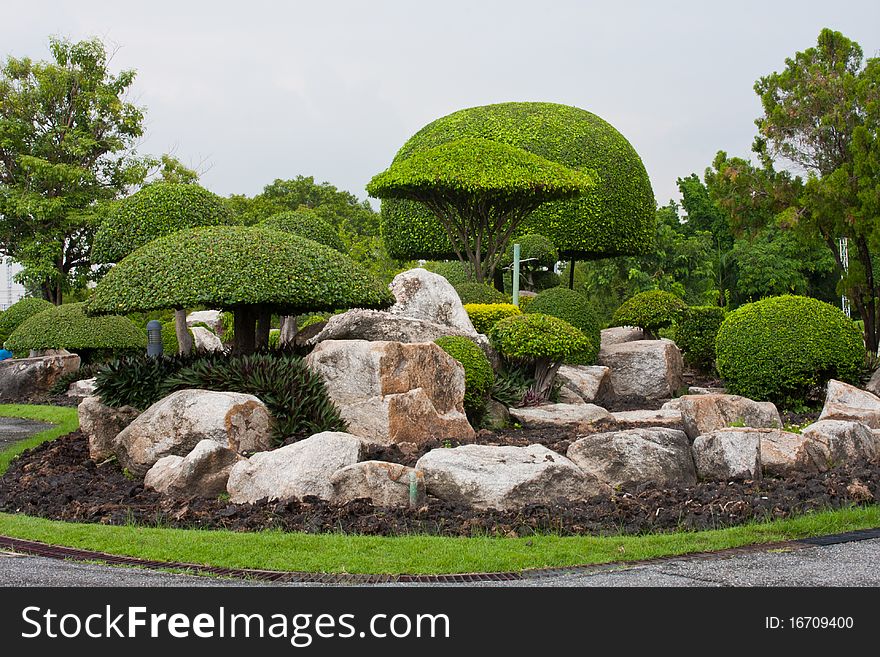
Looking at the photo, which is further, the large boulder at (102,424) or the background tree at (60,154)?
the background tree at (60,154)

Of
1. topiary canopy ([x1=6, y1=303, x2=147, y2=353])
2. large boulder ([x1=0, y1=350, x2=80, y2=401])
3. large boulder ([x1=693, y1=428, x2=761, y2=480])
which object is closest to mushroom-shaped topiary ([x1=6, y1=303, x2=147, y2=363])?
topiary canopy ([x1=6, y1=303, x2=147, y2=353])

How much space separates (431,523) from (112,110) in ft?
86.6

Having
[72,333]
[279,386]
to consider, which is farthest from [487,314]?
→ [72,333]

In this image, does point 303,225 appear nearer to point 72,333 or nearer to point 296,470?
point 72,333

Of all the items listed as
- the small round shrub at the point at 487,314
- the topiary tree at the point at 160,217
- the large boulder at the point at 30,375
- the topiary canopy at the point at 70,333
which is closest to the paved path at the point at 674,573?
the topiary tree at the point at 160,217

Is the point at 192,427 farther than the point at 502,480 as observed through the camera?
Yes

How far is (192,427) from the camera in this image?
9.82 m

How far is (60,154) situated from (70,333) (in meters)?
11.7

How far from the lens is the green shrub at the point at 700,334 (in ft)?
61.7

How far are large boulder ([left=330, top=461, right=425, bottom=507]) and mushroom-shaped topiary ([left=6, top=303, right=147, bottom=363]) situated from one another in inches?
566

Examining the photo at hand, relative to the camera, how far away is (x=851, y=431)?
389 inches

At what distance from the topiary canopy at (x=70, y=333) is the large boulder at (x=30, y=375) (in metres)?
0.64

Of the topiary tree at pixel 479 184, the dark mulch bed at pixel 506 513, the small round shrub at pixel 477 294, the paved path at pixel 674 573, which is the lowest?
the paved path at pixel 674 573

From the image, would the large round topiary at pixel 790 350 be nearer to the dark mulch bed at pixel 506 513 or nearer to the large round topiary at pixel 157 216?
the dark mulch bed at pixel 506 513
